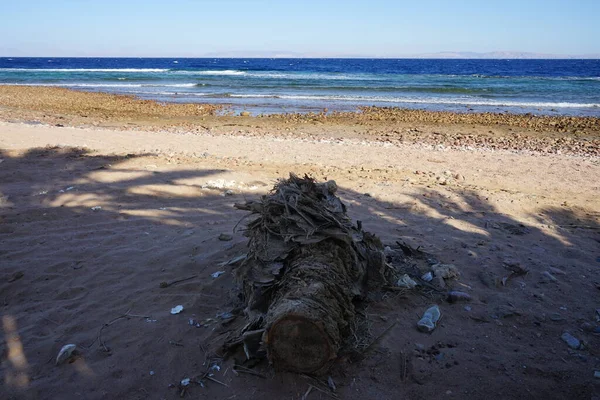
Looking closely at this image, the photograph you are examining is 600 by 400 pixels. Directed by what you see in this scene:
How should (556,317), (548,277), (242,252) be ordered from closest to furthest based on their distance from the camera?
(556,317), (548,277), (242,252)

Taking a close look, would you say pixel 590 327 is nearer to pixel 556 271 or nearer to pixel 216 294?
pixel 556 271

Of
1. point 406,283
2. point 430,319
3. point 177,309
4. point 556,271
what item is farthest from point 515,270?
point 177,309

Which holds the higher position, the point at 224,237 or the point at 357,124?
the point at 357,124

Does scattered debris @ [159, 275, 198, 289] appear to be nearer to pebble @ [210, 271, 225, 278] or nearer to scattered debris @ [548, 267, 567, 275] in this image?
pebble @ [210, 271, 225, 278]

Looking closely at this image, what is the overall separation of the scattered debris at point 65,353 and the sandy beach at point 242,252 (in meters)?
0.05

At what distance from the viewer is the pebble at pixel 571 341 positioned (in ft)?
9.17

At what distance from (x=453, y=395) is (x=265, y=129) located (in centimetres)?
1158

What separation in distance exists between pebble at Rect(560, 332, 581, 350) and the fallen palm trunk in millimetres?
1267

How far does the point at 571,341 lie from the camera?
2.83 m

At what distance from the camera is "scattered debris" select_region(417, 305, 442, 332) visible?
2.93 m

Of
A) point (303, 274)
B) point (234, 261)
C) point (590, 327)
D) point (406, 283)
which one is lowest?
point (590, 327)

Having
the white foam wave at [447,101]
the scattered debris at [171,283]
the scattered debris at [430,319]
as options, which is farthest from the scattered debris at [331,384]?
the white foam wave at [447,101]

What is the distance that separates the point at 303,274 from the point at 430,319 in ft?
3.57

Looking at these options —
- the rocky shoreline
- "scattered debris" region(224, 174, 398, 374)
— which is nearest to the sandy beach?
"scattered debris" region(224, 174, 398, 374)
